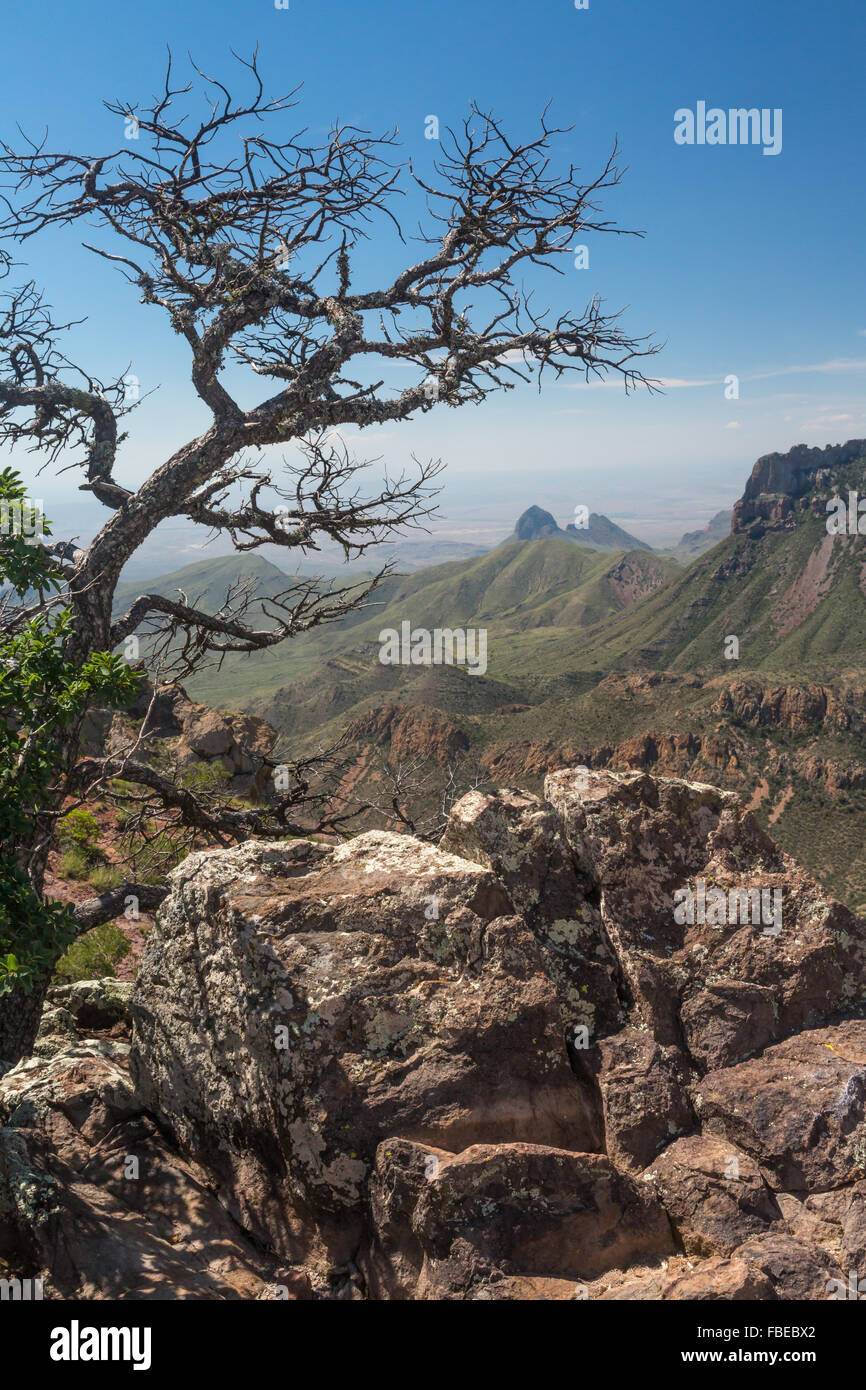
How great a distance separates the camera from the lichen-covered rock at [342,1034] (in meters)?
5.02

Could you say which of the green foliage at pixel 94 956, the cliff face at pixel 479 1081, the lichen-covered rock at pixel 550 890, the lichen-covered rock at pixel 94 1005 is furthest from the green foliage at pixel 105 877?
the lichen-covered rock at pixel 550 890

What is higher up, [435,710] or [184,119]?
[184,119]

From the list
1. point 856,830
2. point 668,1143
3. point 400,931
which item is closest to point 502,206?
point 400,931

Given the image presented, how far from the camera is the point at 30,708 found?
17.5ft

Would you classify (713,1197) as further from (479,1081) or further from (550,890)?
(550,890)

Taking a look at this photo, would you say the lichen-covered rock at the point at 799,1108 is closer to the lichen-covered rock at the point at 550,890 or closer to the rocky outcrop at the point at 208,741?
the lichen-covered rock at the point at 550,890

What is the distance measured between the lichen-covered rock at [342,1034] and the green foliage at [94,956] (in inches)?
199

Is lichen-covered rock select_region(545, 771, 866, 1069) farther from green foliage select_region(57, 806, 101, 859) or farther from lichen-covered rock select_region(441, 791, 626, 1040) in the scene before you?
green foliage select_region(57, 806, 101, 859)

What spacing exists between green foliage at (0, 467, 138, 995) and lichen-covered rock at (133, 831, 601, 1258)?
47.7 inches

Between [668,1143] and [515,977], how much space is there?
57.2 inches

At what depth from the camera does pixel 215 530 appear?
A: 900cm

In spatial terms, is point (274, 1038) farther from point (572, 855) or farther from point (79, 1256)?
point (572, 855)

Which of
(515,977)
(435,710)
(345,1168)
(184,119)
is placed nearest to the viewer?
(345,1168)

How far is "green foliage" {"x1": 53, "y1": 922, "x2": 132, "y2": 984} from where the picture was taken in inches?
408
